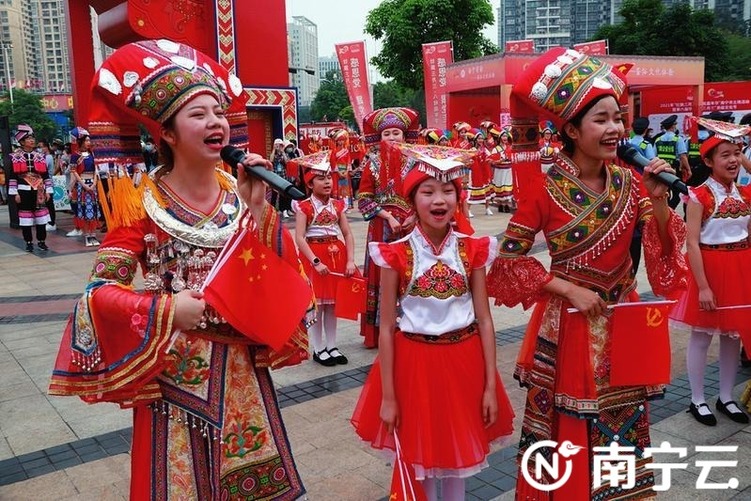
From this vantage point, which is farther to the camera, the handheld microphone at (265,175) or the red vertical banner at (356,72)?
the red vertical banner at (356,72)

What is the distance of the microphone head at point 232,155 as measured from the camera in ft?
7.32

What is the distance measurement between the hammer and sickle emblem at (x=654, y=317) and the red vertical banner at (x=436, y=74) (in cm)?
2302

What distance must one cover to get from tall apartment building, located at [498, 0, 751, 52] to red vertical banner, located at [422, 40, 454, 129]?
7887 cm

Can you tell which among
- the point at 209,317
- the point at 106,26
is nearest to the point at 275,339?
the point at 209,317

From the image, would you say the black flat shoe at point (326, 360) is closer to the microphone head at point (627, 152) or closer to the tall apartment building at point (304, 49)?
the microphone head at point (627, 152)

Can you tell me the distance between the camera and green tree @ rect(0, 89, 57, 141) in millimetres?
54806

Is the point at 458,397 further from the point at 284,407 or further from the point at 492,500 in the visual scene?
the point at 284,407

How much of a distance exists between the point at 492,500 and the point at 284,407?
72.2 inches

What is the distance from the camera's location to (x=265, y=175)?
83.8 inches

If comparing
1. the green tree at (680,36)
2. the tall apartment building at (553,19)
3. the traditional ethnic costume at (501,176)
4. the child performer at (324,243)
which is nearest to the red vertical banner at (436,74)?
the traditional ethnic costume at (501,176)

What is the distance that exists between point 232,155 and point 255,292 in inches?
19.1

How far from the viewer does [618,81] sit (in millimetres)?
2684

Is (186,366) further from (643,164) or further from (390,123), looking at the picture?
(390,123)

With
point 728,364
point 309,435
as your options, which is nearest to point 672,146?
point 728,364
